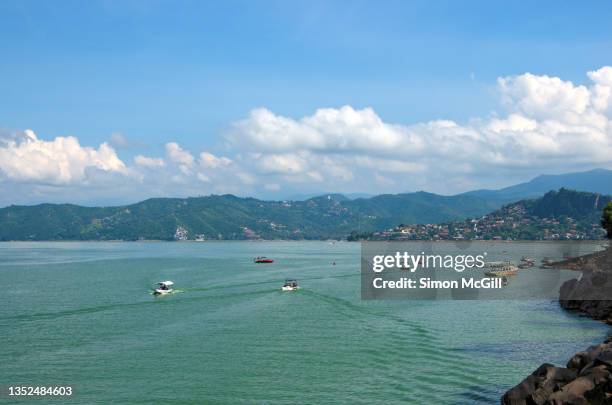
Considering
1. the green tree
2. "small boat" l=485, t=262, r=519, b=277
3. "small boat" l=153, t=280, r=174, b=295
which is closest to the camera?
"small boat" l=153, t=280, r=174, b=295

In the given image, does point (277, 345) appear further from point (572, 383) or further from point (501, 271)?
point (501, 271)

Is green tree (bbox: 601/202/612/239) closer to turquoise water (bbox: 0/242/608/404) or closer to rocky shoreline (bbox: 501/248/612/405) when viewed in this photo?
turquoise water (bbox: 0/242/608/404)

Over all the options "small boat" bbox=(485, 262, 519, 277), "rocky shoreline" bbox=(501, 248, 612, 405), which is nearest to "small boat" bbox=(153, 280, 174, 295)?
"rocky shoreline" bbox=(501, 248, 612, 405)

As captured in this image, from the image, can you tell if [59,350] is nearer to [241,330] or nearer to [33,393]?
[33,393]

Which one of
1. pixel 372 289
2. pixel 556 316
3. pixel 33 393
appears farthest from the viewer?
pixel 372 289

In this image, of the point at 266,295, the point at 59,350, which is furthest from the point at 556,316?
the point at 59,350

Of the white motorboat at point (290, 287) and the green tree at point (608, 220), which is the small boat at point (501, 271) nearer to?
the green tree at point (608, 220)

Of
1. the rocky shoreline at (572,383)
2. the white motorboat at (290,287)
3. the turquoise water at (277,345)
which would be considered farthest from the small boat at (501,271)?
the rocky shoreline at (572,383)

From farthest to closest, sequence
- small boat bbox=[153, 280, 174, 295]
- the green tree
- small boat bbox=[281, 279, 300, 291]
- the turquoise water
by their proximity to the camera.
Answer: the green tree < small boat bbox=[281, 279, 300, 291] < small boat bbox=[153, 280, 174, 295] < the turquoise water
